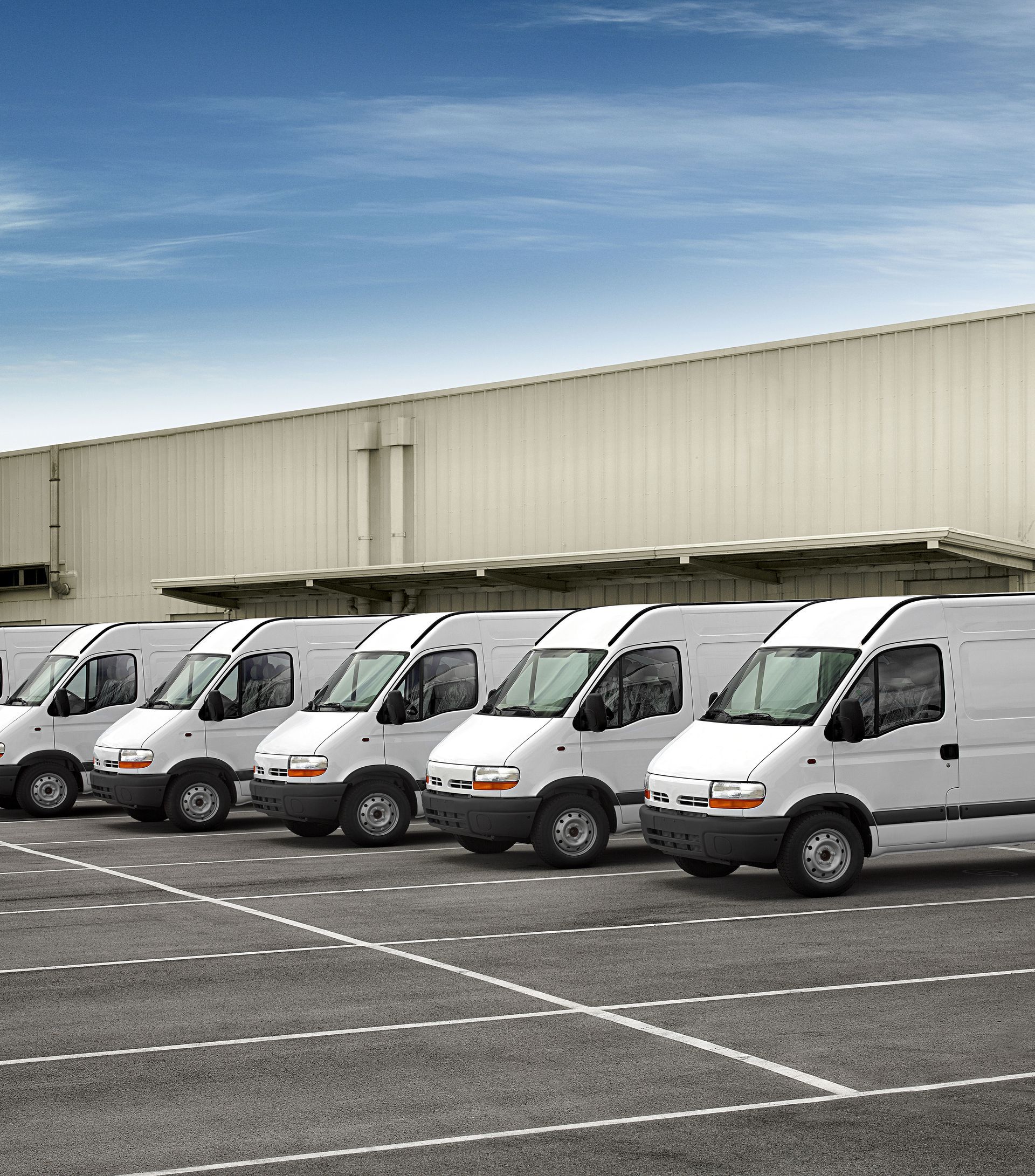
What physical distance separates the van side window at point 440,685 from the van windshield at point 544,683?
1542mm

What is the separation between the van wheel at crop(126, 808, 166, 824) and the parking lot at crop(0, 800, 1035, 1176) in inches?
201

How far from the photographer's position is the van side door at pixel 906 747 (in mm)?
13852

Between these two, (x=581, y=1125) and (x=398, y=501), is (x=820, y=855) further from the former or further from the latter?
(x=398, y=501)

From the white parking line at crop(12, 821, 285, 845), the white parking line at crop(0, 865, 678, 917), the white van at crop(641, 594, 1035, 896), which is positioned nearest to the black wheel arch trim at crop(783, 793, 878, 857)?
the white van at crop(641, 594, 1035, 896)

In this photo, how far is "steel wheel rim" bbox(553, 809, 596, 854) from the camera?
15.9 meters

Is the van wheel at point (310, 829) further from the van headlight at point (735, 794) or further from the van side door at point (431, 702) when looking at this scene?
the van headlight at point (735, 794)

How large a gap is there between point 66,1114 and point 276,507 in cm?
2811

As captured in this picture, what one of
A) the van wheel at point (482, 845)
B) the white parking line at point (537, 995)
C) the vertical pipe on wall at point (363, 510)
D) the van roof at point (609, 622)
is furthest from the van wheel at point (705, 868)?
the vertical pipe on wall at point (363, 510)

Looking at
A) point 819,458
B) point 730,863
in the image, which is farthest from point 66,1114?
point 819,458

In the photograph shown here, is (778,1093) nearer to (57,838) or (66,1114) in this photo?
(66,1114)

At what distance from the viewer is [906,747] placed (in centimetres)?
1405

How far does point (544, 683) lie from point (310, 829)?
158 inches

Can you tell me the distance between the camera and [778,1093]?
752 cm

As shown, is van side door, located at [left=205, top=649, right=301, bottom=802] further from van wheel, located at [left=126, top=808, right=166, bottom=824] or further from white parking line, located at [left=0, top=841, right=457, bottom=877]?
white parking line, located at [left=0, top=841, right=457, bottom=877]
